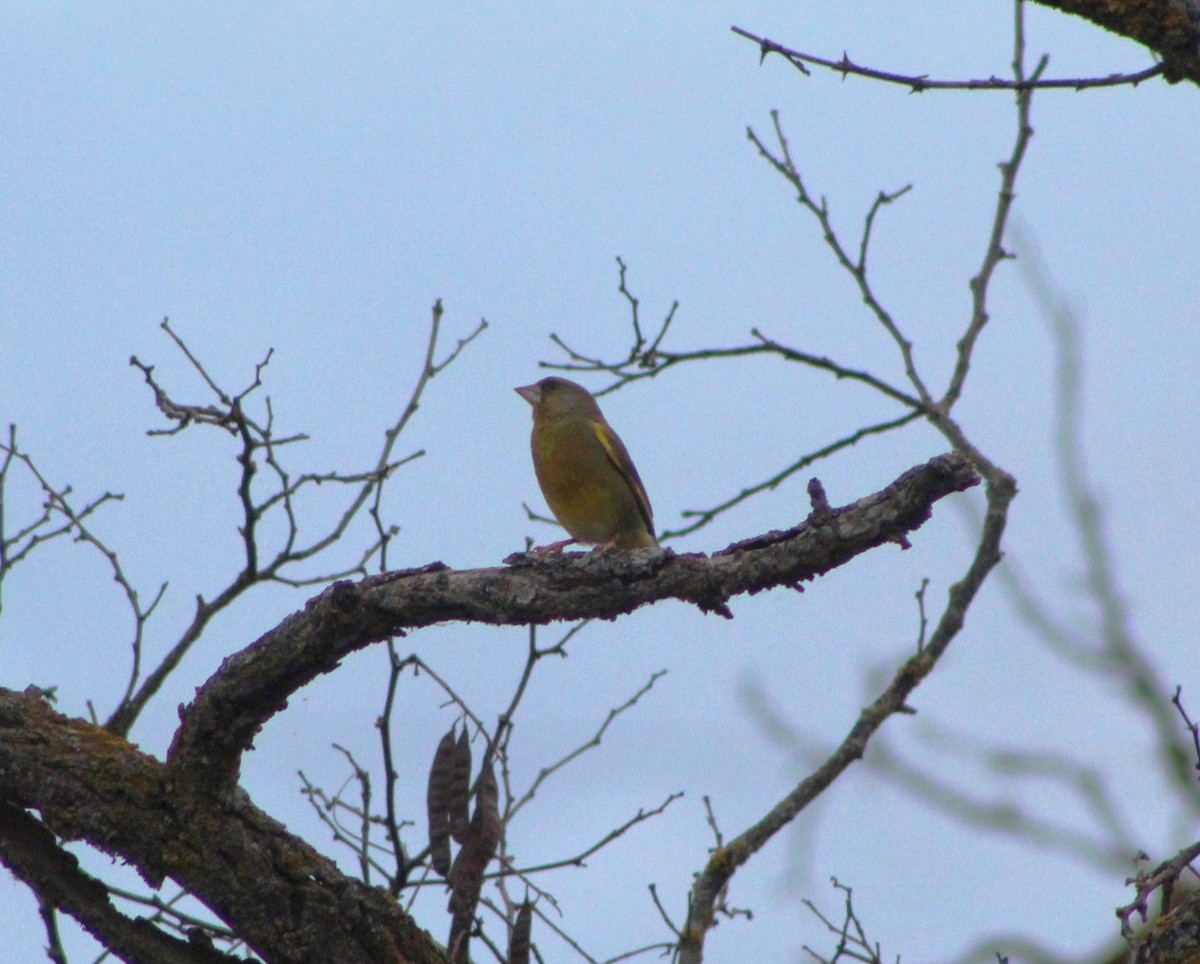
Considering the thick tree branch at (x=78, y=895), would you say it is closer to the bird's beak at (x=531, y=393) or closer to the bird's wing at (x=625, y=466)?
the bird's wing at (x=625, y=466)

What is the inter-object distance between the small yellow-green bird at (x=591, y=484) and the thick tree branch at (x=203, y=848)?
10.1 ft

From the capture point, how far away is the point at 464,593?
3.06 meters

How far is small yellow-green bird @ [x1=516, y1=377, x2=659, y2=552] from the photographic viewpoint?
6484 millimetres

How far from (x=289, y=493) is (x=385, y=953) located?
1996 millimetres

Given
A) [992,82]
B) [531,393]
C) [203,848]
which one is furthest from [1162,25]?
[531,393]

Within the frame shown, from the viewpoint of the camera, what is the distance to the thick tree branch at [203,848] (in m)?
3.25

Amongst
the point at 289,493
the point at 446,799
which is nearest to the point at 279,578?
the point at 289,493

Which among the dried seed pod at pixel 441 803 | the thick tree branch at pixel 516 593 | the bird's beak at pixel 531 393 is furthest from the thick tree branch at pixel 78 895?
the bird's beak at pixel 531 393

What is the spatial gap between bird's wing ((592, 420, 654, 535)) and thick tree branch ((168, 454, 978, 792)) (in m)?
3.47

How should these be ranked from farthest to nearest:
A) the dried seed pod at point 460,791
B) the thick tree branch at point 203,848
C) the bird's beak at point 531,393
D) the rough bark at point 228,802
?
the bird's beak at point 531,393
the dried seed pod at point 460,791
the thick tree branch at point 203,848
the rough bark at point 228,802

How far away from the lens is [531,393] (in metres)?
7.25

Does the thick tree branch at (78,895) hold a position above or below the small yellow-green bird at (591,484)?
below

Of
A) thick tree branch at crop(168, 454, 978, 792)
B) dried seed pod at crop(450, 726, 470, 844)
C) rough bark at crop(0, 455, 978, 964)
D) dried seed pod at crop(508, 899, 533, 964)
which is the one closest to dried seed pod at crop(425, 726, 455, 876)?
dried seed pod at crop(450, 726, 470, 844)

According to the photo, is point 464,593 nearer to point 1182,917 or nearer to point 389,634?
point 389,634
